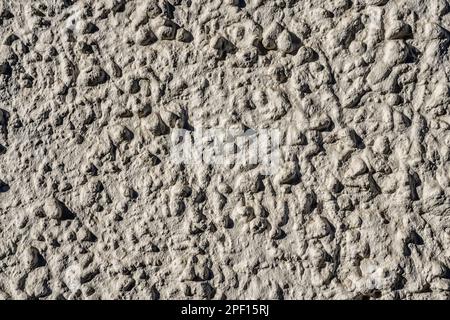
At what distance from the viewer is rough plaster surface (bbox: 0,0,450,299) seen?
1.36 m

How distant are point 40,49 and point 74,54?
0.09 metres

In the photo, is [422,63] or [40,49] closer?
[422,63]

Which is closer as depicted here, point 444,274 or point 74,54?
point 444,274

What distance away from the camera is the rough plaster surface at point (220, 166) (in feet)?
4.46

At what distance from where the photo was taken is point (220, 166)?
141 cm

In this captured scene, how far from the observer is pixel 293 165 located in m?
1.39

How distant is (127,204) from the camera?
1.43 meters

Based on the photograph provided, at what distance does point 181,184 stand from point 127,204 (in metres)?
0.14

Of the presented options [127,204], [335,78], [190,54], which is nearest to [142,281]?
[127,204]

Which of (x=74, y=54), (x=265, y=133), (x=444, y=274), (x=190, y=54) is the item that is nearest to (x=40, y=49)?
(x=74, y=54)

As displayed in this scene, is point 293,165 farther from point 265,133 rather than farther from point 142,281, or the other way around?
point 142,281
